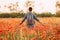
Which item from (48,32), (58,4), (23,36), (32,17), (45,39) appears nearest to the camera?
(23,36)

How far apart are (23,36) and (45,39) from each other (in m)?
0.65

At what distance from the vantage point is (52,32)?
612 cm

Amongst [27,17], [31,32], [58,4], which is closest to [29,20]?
[27,17]

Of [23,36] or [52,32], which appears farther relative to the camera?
[52,32]

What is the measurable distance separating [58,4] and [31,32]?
5852 cm

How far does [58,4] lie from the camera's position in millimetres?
63406

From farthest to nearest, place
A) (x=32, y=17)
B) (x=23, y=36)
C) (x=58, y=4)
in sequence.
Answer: (x=58, y=4), (x=32, y=17), (x=23, y=36)

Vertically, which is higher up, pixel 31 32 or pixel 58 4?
pixel 31 32

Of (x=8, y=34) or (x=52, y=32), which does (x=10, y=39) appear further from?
(x=52, y=32)

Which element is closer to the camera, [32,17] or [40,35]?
[40,35]

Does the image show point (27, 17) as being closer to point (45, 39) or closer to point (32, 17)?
point (32, 17)

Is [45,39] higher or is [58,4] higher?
[45,39]

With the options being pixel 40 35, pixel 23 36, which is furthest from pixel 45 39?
pixel 23 36

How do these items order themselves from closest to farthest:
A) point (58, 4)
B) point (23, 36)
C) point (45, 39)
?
point (23, 36) < point (45, 39) < point (58, 4)
